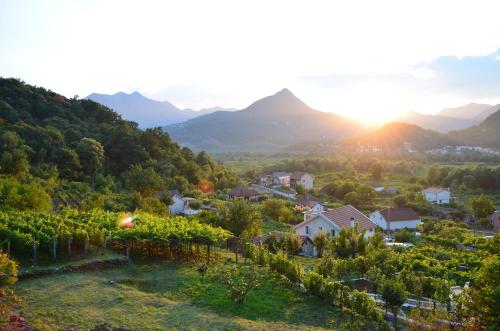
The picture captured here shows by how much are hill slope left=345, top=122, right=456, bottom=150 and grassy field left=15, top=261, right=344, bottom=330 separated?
165 meters

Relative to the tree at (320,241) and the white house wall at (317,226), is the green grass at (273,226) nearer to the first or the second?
the white house wall at (317,226)

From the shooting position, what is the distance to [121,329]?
13672mm

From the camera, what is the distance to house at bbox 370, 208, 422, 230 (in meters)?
Result: 50.3

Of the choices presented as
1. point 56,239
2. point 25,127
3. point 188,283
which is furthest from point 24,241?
point 25,127

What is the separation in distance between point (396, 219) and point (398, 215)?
0.77m

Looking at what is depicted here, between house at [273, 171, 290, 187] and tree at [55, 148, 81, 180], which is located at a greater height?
tree at [55, 148, 81, 180]

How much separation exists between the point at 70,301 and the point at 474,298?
42.4 ft

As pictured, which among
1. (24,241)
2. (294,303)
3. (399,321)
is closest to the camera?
(399,321)

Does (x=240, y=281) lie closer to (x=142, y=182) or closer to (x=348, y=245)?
(x=348, y=245)

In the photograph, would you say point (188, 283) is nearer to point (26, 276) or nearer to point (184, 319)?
point (184, 319)

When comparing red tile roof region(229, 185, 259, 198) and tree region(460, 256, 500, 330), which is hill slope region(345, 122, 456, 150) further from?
tree region(460, 256, 500, 330)

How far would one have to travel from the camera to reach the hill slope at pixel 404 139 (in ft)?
575

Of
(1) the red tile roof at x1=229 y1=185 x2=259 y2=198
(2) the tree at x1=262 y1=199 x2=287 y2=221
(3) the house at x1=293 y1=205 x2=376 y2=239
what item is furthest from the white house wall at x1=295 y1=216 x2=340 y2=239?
(1) the red tile roof at x1=229 y1=185 x2=259 y2=198

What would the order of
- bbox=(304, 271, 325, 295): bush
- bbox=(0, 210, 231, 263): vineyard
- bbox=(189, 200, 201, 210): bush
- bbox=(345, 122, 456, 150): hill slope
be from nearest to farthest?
bbox=(304, 271, 325, 295): bush
bbox=(0, 210, 231, 263): vineyard
bbox=(189, 200, 201, 210): bush
bbox=(345, 122, 456, 150): hill slope
